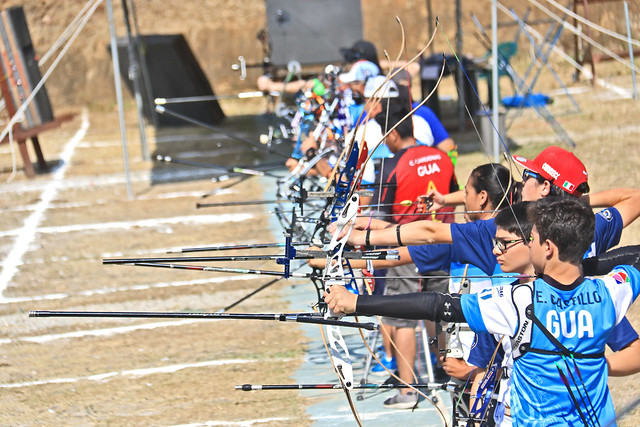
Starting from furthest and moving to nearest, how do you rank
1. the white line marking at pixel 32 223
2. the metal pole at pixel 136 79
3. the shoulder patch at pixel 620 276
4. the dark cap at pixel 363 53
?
the metal pole at pixel 136 79 → the white line marking at pixel 32 223 → the dark cap at pixel 363 53 → the shoulder patch at pixel 620 276

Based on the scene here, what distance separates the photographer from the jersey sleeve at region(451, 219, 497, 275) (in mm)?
A: 3754

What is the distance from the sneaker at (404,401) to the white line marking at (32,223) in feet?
15.2

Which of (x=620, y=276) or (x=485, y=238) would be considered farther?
(x=485, y=238)

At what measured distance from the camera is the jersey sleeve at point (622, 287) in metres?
2.99

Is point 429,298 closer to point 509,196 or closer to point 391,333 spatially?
point 509,196

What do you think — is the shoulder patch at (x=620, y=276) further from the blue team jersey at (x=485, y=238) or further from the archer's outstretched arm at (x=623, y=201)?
the archer's outstretched arm at (x=623, y=201)

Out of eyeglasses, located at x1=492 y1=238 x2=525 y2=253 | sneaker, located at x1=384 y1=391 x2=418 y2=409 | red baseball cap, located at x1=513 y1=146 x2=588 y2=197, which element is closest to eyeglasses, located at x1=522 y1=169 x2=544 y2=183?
red baseball cap, located at x1=513 y1=146 x2=588 y2=197

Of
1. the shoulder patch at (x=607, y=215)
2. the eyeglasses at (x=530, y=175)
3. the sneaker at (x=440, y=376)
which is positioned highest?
the eyeglasses at (x=530, y=175)

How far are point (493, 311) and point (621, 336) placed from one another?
2.04 ft

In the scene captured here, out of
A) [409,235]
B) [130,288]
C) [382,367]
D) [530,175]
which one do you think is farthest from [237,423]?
[130,288]

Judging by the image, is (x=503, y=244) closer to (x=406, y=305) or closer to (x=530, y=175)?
(x=406, y=305)

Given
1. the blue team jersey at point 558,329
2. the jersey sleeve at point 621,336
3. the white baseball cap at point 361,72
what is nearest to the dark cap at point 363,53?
the white baseball cap at point 361,72

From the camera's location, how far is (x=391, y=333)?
5.50 m

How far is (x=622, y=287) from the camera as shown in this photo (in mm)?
3014
